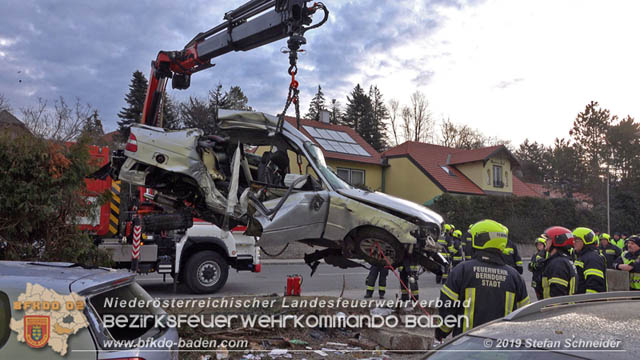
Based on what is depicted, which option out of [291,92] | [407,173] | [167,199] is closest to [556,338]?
[291,92]

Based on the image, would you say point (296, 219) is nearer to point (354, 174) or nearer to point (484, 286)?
point (484, 286)

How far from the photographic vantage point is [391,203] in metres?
6.10

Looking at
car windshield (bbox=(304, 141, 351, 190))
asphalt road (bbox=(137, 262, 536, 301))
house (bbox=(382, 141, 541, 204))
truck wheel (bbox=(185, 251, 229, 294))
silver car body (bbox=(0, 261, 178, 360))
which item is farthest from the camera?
house (bbox=(382, 141, 541, 204))

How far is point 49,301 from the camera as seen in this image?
2.89 metres

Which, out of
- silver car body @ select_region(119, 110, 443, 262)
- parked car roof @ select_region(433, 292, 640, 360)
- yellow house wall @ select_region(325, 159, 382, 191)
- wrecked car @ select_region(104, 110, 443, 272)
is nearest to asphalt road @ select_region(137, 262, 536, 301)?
wrecked car @ select_region(104, 110, 443, 272)

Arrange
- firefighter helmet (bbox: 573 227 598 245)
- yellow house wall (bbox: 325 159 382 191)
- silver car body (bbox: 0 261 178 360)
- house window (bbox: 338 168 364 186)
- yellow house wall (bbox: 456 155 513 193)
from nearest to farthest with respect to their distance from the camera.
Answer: silver car body (bbox: 0 261 178 360) → firefighter helmet (bbox: 573 227 598 245) → yellow house wall (bbox: 325 159 382 191) → house window (bbox: 338 168 364 186) → yellow house wall (bbox: 456 155 513 193)

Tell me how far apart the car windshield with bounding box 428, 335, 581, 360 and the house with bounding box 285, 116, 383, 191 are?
25.8 meters

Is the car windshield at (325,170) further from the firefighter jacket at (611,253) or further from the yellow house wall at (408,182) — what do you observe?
the yellow house wall at (408,182)

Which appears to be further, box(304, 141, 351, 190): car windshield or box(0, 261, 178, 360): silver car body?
box(304, 141, 351, 190): car windshield

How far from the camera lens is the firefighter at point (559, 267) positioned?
216 inches

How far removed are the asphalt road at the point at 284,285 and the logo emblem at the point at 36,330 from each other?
7521mm

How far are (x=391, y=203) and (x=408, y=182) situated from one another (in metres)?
26.9

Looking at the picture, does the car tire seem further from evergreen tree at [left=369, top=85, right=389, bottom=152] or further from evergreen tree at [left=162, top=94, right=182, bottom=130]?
evergreen tree at [left=369, top=85, right=389, bottom=152]

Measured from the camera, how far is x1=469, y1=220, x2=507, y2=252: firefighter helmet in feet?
13.1
